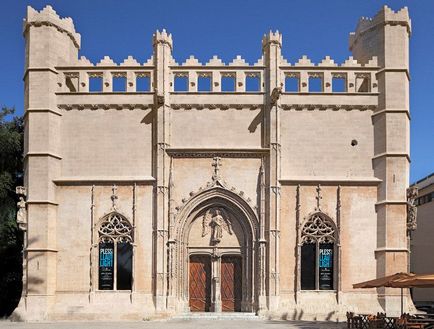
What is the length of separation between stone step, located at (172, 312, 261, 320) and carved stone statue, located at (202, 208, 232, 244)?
310 cm

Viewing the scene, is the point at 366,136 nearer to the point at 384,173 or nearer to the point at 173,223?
the point at 384,173

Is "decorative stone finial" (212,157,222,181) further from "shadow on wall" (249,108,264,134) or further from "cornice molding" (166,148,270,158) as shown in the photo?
"shadow on wall" (249,108,264,134)

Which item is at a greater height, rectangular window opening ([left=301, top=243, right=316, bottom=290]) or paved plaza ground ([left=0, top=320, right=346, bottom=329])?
A: rectangular window opening ([left=301, top=243, right=316, bottom=290])

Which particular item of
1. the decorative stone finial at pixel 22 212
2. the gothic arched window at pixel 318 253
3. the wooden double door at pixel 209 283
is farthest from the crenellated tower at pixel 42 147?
the gothic arched window at pixel 318 253

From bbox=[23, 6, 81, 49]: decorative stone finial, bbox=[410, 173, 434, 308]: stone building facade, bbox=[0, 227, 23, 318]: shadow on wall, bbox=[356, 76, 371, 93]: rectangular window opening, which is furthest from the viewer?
bbox=[410, 173, 434, 308]: stone building facade

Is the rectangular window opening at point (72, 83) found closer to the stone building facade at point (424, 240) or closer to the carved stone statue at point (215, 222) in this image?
the carved stone statue at point (215, 222)

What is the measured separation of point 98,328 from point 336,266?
10.4 metres

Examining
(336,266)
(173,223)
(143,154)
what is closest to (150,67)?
(143,154)

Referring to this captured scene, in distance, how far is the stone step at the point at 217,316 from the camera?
86.4 feet

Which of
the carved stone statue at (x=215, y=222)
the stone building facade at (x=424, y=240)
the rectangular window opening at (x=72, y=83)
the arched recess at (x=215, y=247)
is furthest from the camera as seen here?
the stone building facade at (x=424, y=240)

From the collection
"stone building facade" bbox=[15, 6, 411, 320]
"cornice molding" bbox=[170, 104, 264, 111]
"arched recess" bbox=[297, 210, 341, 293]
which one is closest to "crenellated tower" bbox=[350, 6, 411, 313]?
"stone building facade" bbox=[15, 6, 411, 320]

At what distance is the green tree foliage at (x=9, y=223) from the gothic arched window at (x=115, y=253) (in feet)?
17.2

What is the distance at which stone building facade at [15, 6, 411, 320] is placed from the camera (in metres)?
27.0

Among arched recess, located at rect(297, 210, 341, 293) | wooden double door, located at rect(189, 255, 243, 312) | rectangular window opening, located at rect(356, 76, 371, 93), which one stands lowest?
wooden double door, located at rect(189, 255, 243, 312)
